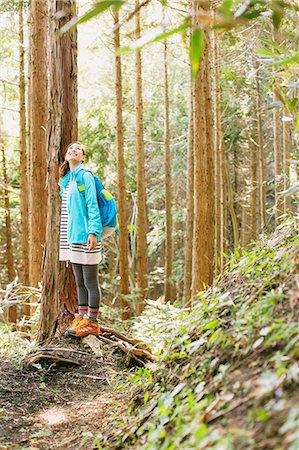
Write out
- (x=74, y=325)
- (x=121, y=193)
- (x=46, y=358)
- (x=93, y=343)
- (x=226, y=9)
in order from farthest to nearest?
1. (x=121, y=193)
2. (x=74, y=325)
3. (x=93, y=343)
4. (x=46, y=358)
5. (x=226, y=9)

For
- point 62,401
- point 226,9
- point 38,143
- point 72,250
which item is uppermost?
point 38,143

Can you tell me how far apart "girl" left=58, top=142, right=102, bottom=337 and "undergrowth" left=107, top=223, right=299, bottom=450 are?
217 cm

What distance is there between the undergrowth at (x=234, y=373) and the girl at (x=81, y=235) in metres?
2.17

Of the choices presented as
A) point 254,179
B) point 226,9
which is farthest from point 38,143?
point 254,179

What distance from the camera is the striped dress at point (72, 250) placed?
5770 millimetres

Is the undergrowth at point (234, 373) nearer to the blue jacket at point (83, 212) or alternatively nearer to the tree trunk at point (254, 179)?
the blue jacket at point (83, 212)

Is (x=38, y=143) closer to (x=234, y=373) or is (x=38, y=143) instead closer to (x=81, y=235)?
(x=81, y=235)

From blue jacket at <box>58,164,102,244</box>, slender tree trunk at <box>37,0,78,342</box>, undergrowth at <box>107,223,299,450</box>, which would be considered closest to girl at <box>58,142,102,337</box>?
blue jacket at <box>58,164,102,244</box>

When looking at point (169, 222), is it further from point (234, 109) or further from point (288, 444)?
point (288, 444)

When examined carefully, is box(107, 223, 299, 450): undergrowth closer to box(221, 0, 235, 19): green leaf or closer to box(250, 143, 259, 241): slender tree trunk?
box(221, 0, 235, 19): green leaf

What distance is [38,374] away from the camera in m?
5.21

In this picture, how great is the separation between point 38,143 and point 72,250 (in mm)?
4668

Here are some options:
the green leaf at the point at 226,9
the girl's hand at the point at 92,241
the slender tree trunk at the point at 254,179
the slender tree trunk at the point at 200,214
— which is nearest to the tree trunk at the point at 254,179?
the slender tree trunk at the point at 254,179

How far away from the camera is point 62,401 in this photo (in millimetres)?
4629
